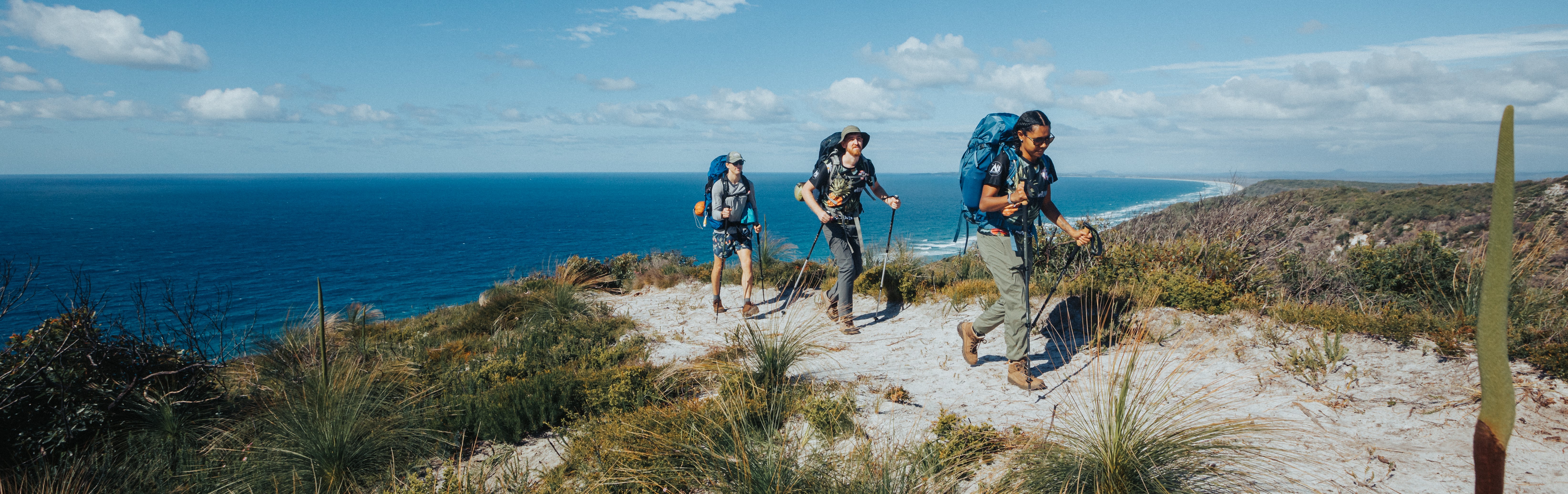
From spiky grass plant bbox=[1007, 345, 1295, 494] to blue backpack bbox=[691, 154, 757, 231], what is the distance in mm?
5098

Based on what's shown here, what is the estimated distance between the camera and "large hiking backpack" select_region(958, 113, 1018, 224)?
515cm

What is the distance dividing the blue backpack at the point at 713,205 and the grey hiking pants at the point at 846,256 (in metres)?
1.38

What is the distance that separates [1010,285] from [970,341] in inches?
29.8

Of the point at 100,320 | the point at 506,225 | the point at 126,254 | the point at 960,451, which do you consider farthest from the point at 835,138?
the point at 506,225

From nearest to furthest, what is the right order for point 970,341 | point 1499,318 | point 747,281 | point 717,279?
point 1499,318, point 970,341, point 747,281, point 717,279

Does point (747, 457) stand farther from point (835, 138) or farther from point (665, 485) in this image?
point (835, 138)

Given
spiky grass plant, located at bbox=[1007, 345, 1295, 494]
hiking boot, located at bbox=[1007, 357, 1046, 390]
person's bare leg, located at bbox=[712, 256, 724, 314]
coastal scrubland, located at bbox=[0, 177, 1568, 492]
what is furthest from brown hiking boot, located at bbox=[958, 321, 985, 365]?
person's bare leg, located at bbox=[712, 256, 724, 314]

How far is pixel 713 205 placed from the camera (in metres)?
8.07

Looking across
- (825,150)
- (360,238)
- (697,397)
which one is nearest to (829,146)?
(825,150)

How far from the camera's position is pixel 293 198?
A: 130 meters

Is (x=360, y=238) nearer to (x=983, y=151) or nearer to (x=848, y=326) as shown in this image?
(x=848, y=326)

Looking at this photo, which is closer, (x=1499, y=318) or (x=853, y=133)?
(x=1499, y=318)

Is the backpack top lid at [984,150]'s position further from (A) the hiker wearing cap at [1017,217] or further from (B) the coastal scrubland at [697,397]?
(B) the coastal scrubland at [697,397]

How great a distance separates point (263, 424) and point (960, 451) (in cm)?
480
